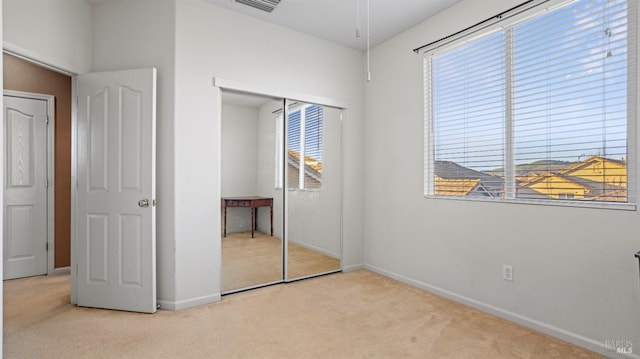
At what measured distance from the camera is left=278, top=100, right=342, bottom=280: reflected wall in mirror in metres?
3.58

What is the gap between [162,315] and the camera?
2709 millimetres

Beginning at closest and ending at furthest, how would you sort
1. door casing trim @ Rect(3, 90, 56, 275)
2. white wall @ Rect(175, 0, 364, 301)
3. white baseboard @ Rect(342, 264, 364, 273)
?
1. white wall @ Rect(175, 0, 364, 301)
2. door casing trim @ Rect(3, 90, 56, 275)
3. white baseboard @ Rect(342, 264, 364, 273)

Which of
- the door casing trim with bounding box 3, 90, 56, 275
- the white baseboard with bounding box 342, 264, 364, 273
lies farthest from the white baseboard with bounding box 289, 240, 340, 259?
the door casing trim with bounding box 3, 90, 56, 275

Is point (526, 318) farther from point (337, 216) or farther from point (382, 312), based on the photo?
point (337, 216)

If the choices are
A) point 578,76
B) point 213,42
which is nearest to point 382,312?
point 578,76

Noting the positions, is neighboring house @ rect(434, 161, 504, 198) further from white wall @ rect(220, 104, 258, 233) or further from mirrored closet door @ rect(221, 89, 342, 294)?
white wall @ rect(220, 104, 258, 233)

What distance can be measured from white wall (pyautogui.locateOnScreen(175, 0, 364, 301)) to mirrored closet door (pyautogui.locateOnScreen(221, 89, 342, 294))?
0.52 feet

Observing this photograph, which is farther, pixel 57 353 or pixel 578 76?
pixel 578 76

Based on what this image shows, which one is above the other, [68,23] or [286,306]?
[68,23]

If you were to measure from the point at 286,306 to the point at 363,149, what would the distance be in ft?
6.96

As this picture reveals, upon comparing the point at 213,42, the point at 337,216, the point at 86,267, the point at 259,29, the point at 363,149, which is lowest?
the point at 86,267

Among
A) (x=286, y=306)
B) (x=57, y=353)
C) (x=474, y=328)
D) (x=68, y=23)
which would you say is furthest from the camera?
(x=286, y=306)

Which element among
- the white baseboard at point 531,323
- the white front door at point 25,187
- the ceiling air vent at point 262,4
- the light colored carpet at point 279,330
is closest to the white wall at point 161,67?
the light colored carpet at point 279,330

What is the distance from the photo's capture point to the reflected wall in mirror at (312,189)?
11.7 ft
